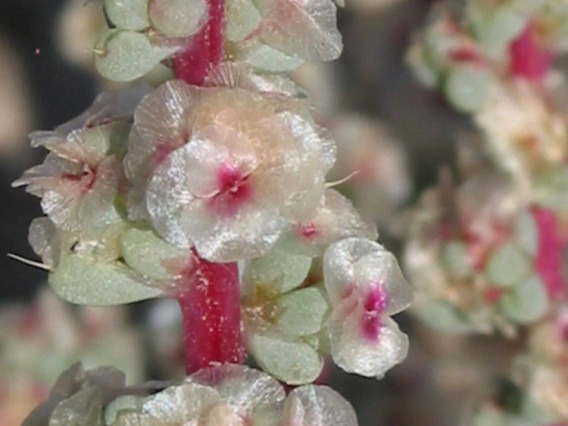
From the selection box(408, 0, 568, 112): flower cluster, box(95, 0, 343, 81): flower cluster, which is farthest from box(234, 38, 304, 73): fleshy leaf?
box(408, 0, 568, 112): flower cluster

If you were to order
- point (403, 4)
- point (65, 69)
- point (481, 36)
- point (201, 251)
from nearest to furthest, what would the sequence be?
1. point (201, 251)
2. point (481, 36)
3. point (403, 4)
4. point (65, 69)

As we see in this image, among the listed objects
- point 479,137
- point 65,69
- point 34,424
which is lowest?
point 65,69

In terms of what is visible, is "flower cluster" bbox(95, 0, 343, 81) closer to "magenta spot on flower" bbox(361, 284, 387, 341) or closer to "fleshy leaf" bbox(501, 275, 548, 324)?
"magenta spot on flower" bbox(361, 284, 387, 341)

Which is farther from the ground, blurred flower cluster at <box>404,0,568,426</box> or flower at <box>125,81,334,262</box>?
flower at <box>125,81,334,262</box>

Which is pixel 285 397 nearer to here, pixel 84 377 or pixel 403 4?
pixel 84 377

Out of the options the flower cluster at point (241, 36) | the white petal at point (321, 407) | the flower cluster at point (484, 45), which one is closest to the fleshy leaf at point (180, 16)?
the flower cluster at point (241, 36)

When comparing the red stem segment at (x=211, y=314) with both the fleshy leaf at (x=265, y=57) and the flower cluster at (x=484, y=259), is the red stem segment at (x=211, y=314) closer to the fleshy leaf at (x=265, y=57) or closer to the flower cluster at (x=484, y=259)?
the fleshy leaf at (x=265, y=57)

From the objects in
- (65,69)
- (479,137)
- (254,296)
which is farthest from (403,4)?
(254,296)
